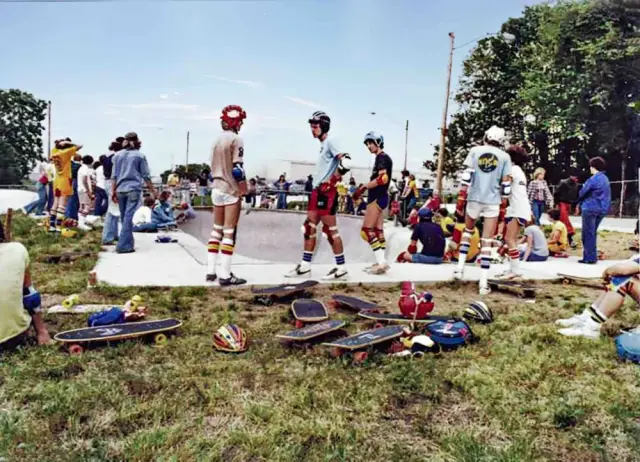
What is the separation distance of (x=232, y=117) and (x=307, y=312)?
7.22 feet

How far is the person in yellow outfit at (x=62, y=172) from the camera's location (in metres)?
8.69

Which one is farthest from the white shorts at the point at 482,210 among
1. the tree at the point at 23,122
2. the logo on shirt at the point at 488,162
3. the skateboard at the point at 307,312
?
the tree at the point at 23,122

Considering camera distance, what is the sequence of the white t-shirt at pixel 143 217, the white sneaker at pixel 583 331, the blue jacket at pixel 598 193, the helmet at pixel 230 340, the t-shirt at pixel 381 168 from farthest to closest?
the white t-shirt at pixel 143 217 < the blue jacket at pixel 598 193 < the t-shirt at pixel 381 168 < the white sneaker at pixel 583 331 < the helmet at pixel 230 340

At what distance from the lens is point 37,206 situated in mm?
13703

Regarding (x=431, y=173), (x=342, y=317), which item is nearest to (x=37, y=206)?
(x=342, y=317)

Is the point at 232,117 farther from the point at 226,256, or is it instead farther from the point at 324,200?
the point at 226,256

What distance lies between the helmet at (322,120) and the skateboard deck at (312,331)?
239 cm

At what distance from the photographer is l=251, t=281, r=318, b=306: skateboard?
467 cm

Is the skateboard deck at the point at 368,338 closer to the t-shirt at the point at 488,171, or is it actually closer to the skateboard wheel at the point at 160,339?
the skateboard wheel at the point at 160,339

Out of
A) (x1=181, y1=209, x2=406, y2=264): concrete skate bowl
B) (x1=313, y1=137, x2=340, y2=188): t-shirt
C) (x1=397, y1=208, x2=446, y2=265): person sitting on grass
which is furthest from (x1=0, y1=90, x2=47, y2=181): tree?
(x1=397, y1=208, x2=446, y2=265): person sitting on grass

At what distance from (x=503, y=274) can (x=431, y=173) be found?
27.3 metres

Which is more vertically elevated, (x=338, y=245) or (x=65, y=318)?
(x=338, y=245)

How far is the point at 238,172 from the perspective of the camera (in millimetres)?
5141

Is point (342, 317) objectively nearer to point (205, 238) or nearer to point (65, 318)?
point (65, 318)
